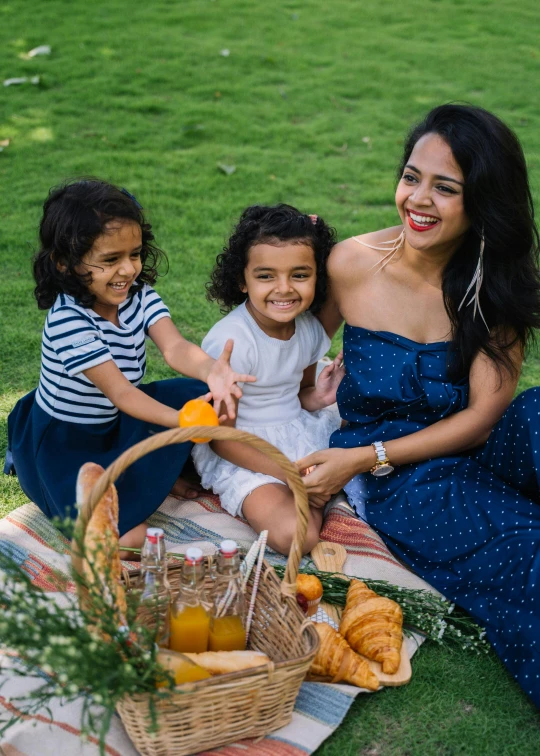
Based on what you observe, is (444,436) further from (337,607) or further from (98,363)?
(98,363)

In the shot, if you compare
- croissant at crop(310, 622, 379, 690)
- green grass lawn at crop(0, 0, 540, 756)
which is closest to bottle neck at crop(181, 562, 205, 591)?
croissant at crop(310, 622, 379, 690)

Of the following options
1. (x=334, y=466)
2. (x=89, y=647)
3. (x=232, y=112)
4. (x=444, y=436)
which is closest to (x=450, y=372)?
(x=444, y=436)

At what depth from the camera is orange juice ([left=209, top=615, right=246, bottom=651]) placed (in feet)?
8.52

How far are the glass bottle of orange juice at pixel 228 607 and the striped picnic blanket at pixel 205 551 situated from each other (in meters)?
0.28

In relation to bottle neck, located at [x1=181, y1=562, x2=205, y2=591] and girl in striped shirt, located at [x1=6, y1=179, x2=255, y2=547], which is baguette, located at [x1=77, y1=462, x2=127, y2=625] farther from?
girl in striped shirt, located at [x1=6, y1=179, x2=255, y2=547]

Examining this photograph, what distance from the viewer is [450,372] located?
3.44 metres

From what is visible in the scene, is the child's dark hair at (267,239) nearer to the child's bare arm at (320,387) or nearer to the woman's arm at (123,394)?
the child's bare arm at (320,387)

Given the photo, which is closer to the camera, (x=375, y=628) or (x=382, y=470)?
(x=375, y=628)

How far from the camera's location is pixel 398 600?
3131 mm

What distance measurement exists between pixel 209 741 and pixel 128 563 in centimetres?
95

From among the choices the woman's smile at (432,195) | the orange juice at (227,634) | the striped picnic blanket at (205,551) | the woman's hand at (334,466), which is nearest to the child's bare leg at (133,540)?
the striped picnic blanket at (205,551)

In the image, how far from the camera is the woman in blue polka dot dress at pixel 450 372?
318 cm

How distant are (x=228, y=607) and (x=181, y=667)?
334 mm

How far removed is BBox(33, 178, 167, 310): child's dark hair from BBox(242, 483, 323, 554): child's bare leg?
1.01m
